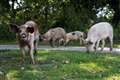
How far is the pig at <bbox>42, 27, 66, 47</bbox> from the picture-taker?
2853 cm

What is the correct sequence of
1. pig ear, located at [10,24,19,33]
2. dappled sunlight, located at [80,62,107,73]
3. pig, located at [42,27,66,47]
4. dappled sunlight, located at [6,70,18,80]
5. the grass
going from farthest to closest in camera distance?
1. pig, located at [42,27,66,47]
2. pig ear, located at [10,24,19,33]
3. dappled sunlight, located at [80,62,107,73]
4. the grass
5. dappled sunlight, located at [6,70,18,80]

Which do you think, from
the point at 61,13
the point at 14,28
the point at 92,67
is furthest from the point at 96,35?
the point at 61,13

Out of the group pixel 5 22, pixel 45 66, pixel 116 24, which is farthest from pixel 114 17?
pixel 45 66

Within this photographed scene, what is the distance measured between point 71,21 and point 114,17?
3.80 metres

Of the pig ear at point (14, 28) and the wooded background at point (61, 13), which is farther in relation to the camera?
the wooded background at point (61, 13)

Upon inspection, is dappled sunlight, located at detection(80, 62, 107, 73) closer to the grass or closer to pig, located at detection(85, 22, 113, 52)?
the grass

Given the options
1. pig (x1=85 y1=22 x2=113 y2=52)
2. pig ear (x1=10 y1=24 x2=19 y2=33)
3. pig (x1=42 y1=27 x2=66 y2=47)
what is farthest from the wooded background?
pig ear (x1=10 y1=24 x2=19 y2=33)

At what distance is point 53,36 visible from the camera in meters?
29.1

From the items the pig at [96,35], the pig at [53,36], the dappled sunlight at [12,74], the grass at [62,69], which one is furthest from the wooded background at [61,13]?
the dappled sunlight at [12,74]

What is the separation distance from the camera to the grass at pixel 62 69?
38.5 ft

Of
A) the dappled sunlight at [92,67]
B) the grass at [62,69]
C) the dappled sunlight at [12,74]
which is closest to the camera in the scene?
the dappled sunlight at [12,74]

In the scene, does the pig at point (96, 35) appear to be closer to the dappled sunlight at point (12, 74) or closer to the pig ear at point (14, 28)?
the pig ear at point (14, 28)

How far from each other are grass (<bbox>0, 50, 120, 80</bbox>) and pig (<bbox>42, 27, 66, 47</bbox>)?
502 inches

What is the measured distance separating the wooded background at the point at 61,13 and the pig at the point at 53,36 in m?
3.99
